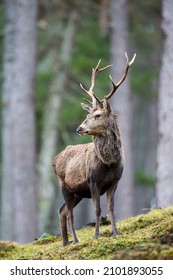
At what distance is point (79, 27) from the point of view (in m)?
26.7

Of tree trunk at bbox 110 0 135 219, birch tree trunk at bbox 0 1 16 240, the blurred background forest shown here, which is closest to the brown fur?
the blurred background forest

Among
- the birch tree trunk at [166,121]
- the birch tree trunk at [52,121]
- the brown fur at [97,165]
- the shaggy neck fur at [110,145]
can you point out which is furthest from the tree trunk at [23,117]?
the shaggy neck fur at [110,145]

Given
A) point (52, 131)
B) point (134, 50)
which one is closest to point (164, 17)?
point (52, 131)

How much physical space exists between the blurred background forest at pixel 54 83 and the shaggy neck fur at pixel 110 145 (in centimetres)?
650

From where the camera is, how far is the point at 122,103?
22203mm

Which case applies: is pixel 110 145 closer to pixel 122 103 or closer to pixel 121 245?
pixel 121 245

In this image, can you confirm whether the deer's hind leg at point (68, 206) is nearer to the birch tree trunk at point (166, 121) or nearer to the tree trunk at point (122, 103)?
the birch tree trunk at point (166, 121)

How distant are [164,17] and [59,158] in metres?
6.96

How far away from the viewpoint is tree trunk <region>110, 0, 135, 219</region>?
22141 millimetres

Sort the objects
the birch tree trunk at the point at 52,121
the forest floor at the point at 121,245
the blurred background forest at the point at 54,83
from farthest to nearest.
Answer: the birch tree trunk at the point at 52,121, the blurred background forest at the point at 54,83, the forest floor at the point at 121,245

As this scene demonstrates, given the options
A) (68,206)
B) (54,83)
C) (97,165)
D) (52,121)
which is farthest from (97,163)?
(54,83)

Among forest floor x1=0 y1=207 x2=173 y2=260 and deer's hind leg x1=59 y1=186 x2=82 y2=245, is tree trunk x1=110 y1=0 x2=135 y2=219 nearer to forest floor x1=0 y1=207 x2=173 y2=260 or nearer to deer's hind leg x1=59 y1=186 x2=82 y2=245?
forest floor x1=0 y1=207 x2=173 y2=260

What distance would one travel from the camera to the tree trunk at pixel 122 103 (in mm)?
22141

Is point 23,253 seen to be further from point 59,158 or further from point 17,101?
point 17,101
